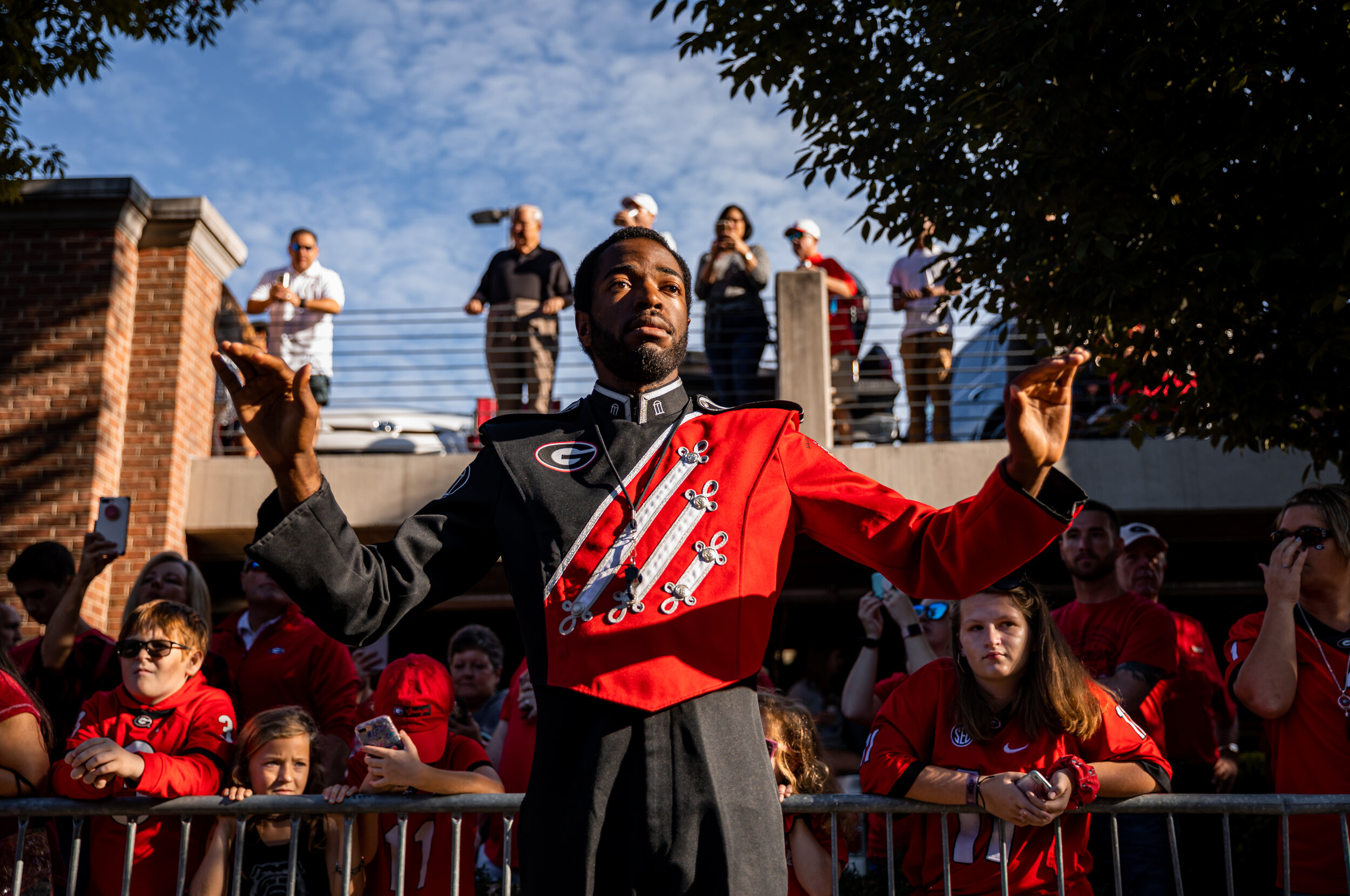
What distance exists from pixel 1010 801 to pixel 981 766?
28cm

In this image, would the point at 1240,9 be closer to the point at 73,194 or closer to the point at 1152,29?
the point at 1152,29

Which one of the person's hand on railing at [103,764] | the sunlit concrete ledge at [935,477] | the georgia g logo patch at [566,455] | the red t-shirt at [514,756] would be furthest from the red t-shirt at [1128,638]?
the sunlit concrete ledge at [935,477]

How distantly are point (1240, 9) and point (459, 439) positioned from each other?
726cm

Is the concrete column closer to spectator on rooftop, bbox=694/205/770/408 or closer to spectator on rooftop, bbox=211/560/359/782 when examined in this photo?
spectator on rooftop, bbox=694/205/770/408

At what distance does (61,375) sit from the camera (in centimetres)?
930

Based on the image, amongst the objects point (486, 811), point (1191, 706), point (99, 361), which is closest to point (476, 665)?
point (486, 811)

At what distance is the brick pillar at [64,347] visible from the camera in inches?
354

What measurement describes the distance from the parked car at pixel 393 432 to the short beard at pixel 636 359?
7647 millimetres

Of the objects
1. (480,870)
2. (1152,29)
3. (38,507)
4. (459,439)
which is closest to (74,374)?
(38,507)

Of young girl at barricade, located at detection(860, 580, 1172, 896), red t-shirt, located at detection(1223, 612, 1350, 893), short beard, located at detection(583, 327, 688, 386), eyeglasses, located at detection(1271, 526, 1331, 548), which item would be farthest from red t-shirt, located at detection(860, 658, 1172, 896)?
short beard, located at detection(583, 327, 688, 386)

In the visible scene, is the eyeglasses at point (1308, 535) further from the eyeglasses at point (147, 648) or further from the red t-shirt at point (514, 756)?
the eyeglasses at point (147, 648)

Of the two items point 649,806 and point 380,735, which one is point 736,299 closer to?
point 380,735

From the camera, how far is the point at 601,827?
1940 mm

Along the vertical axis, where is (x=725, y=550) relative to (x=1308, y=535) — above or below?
below
